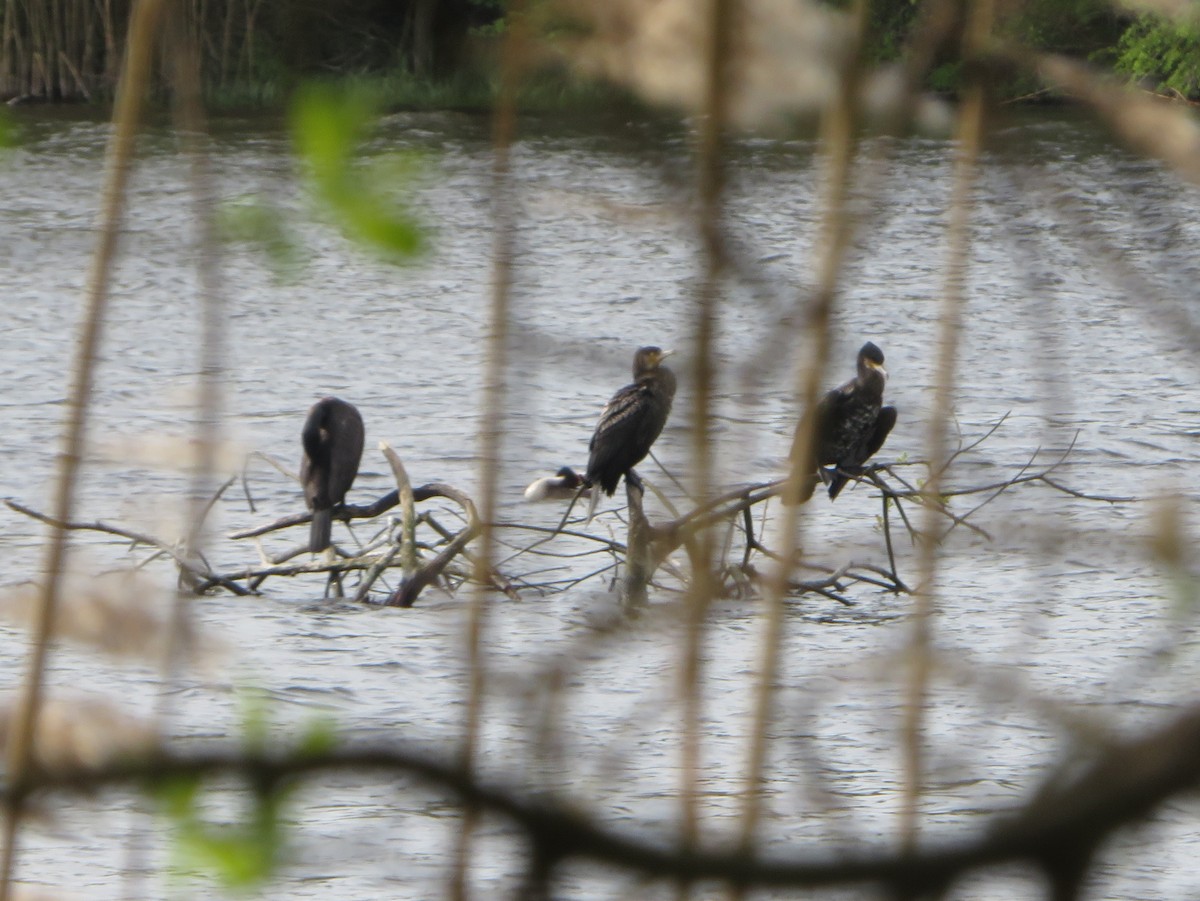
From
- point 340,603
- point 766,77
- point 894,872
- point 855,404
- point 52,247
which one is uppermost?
point 766,77

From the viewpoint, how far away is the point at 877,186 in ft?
3.71

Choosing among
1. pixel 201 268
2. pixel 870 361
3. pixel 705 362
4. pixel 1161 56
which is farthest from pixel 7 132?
pixel 870 361

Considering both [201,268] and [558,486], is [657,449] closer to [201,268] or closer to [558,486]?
[558,486]

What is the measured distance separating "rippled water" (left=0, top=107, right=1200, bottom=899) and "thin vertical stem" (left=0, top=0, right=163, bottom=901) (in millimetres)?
36

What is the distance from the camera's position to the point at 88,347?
1113 millimetres

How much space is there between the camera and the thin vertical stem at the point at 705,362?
0.98 metres

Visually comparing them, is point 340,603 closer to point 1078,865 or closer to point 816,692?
point 816,692

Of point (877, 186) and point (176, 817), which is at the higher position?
point (877, 186)

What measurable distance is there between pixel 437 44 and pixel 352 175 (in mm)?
166

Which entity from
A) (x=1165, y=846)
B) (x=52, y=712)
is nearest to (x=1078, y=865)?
(x=52, y=712)

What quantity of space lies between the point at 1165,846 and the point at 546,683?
432 cm

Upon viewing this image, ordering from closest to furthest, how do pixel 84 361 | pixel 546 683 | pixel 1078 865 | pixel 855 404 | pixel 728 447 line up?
pixel 1078 865
pixel 546 683
pixel 84 361
pixel 728 447
pixel 855 404

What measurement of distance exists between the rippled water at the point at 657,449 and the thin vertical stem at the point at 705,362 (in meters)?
0.02

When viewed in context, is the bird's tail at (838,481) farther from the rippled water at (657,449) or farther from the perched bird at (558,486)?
the perched bird at (558,486)
